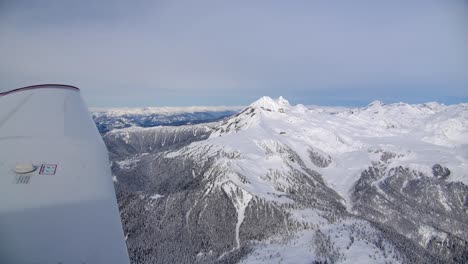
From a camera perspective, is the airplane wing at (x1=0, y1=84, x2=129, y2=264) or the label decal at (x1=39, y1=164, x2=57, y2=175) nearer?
the airplane wing at (x1=0, y1=84, x2=129, y2=264)

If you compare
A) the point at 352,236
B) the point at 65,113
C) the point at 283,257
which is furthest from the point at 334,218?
the point at 65,113

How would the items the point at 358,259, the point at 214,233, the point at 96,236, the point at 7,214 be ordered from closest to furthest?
the point at 7,214
the point at 96,236
the point at 358,259
the point at 214,233

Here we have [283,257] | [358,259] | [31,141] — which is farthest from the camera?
[283,257]

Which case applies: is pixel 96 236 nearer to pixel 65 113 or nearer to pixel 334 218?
pixel 65 113

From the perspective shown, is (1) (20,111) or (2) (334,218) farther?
(2) (334,218)

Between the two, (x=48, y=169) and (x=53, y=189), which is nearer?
(x=53, y=189)

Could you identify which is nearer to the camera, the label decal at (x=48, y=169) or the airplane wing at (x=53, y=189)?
the airplane wing at (x=53, y=189)

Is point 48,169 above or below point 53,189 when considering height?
above

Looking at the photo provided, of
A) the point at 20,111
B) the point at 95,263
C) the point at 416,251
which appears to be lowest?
the point at 416,251
